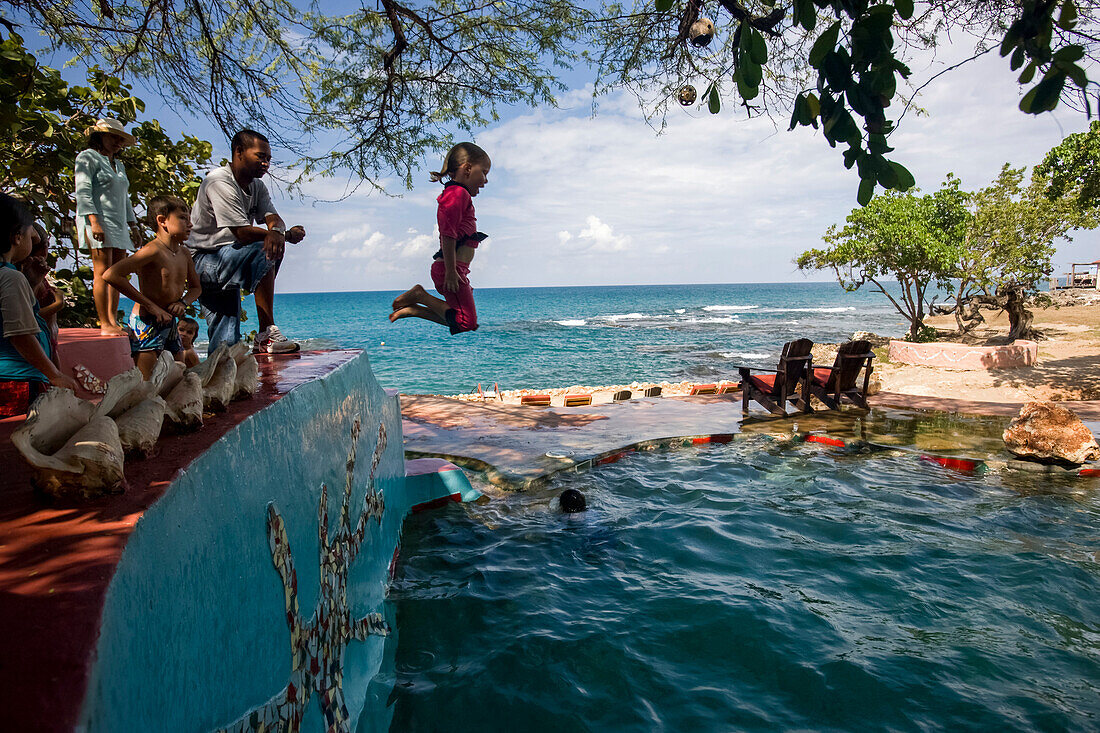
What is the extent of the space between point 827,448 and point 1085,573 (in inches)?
158

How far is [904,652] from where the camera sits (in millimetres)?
4297

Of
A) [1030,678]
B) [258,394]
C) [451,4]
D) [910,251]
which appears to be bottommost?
[1030,678]

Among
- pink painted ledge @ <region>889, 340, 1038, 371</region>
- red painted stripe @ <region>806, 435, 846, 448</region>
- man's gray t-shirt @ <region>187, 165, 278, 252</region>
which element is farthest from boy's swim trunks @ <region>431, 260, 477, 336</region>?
pink painted ledge @ <region>889, 340, 1038, 371</region>

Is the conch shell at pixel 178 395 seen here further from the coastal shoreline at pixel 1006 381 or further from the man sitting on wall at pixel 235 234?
the coastal shoreline at pixel 1006 381

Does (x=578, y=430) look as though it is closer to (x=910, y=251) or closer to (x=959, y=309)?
(x=910, y=251)

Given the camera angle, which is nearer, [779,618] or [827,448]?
[779,618]

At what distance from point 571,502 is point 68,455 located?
18.1ft

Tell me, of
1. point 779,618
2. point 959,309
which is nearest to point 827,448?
point 779,618

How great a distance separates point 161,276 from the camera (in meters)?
4.25

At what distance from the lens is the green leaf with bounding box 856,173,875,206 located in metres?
2.27

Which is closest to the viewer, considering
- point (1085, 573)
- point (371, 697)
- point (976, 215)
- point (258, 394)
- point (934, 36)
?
point (258, 394)

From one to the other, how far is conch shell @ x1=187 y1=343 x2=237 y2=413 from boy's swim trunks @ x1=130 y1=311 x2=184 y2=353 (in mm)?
2200

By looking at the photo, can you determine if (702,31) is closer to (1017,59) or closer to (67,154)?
(1017,59)

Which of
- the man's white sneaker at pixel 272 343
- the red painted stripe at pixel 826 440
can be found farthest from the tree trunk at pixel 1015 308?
the man's white sneaker at pixel 272 343
